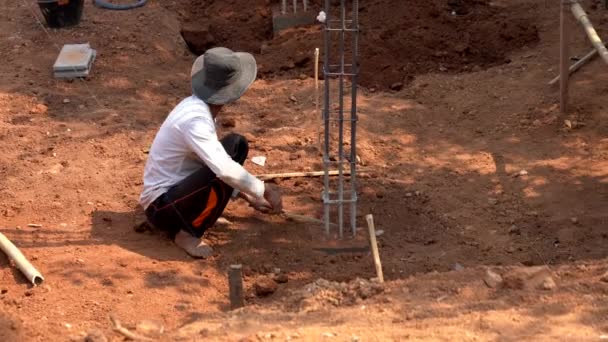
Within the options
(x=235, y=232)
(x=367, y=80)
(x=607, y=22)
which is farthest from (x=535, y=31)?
(x=235, y=232)

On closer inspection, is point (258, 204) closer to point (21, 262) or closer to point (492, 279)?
point (21, 262)

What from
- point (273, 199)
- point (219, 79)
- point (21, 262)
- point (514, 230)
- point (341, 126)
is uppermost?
point (219, 79)

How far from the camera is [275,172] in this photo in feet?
22.7

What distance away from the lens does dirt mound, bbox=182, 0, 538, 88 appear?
8.62 meters

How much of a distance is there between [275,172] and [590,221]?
220cm

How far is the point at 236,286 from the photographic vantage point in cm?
509

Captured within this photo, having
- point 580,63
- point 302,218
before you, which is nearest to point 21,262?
point 302,218

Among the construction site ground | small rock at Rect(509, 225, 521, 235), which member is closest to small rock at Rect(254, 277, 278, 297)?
the construction site ground

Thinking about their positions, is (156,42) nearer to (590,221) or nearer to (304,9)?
(304,9)

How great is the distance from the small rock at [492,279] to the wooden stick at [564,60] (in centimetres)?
271

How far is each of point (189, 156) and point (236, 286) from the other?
3.56 ft

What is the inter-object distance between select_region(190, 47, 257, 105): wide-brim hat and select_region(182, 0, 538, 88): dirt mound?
2.77 metres

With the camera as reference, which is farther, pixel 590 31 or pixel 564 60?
pixel 564 60

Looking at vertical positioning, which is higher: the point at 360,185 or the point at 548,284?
the point at 548,284
